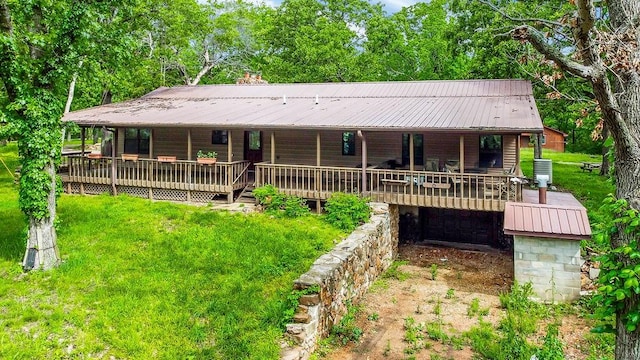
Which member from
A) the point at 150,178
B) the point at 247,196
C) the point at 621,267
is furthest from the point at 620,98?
the point at 150,178

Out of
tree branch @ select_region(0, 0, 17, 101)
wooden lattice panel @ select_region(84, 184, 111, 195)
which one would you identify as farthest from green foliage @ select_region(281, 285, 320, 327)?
wooden lattice panel @ select_region(84, 184, 111, 195)

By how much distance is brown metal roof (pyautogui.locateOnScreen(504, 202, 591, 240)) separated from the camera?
889 centimetres

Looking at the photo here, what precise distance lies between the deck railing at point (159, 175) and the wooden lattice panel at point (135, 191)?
0.28 meters

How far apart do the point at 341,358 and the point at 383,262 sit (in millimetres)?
4712

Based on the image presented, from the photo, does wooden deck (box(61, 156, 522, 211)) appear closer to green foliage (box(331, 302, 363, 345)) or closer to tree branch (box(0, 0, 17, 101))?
green foliage (box(331, 302, 363, 345))

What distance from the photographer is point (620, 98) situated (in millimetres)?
3961

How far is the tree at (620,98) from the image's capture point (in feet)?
12.0

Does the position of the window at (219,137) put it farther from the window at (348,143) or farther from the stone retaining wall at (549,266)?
the stone retaining wall at (549,266)

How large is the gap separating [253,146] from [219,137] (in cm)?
145

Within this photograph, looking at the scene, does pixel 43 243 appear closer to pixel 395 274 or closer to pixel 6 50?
pixel 6 50

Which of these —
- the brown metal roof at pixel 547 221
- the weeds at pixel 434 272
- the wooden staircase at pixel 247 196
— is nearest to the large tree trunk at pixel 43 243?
the wooden staircase at pixel 247 196

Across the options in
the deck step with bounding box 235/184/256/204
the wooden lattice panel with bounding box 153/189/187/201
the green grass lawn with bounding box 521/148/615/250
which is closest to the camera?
the deck step with bounding box 235/184/256/204

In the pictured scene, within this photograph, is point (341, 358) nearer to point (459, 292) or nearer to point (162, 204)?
point (459, 292)

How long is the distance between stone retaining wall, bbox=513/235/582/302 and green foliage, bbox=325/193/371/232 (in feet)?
12.6
